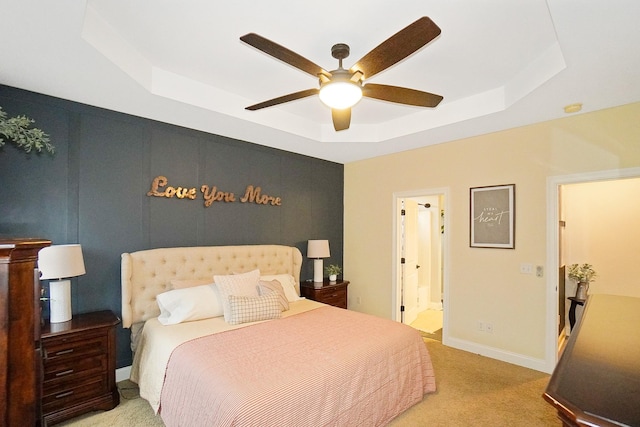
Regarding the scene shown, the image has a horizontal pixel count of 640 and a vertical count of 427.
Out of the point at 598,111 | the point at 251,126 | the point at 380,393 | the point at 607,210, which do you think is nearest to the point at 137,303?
the point at 251,126

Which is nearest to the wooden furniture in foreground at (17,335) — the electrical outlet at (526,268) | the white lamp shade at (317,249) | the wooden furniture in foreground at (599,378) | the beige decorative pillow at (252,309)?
the wooden furniture in foreground at (599,378)

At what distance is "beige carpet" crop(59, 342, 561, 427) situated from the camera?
238 centimetres

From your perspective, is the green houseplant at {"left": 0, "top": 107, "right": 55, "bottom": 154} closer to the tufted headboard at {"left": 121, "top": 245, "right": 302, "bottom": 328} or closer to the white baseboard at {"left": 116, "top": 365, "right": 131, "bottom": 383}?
the tufted headboard at {"left": 121, "top": 245, "right": 302, "bottom": 328}

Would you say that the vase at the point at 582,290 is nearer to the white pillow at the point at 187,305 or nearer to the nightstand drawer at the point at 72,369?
the white pillow at the point at 187,305

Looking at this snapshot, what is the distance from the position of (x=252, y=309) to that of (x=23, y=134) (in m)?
2.33

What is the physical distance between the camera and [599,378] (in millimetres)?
882

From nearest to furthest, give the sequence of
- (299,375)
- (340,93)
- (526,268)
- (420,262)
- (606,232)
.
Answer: (299,375)
(340,93)
(526,268)
(606,232)
(420,262)

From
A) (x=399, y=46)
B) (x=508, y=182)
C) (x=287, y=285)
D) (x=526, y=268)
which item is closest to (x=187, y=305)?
(x=287, y=285)

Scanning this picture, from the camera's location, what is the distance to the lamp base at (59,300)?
2451mm

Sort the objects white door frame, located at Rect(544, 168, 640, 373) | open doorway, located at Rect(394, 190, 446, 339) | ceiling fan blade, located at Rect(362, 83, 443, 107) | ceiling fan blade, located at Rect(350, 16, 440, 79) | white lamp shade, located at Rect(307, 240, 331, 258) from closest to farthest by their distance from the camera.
Answer: ceiling fan blade, located at Rect(350, 16, 440, 79) → ceiling fan blade, located at Rect(362, 83, 443, 107) → white door frame, located at Rect(544, 168, 640, 373) → white lamp shade, located at Rect(307, 240, 331, 258) → open doorway, located at Rect(394, 190, 446, 339)

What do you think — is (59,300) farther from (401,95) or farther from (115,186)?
(401,95)

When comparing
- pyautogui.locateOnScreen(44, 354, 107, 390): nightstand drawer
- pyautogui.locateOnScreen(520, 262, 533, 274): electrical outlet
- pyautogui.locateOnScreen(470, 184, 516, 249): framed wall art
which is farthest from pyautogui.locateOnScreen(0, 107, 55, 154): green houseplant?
pyautogui.locateOnScreen(520, 262, 533, 274): electrical outlet

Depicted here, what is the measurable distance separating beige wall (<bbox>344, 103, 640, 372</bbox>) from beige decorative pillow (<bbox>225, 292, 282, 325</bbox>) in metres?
2.26

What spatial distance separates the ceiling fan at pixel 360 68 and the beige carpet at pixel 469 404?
2443mm
